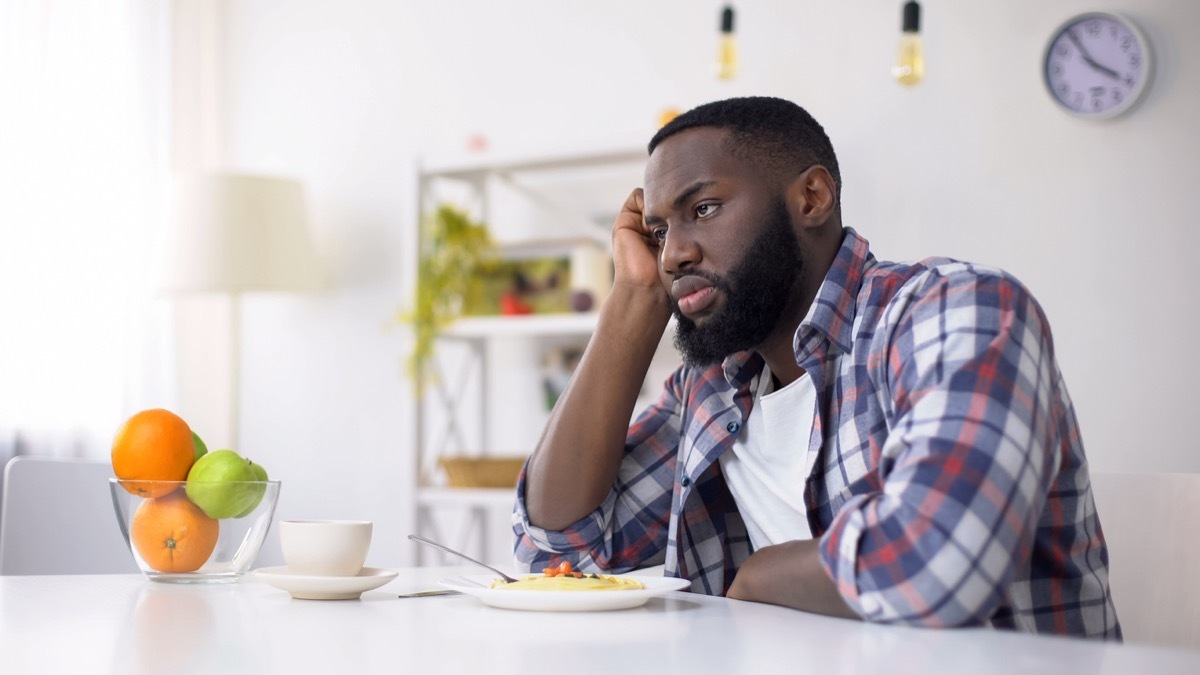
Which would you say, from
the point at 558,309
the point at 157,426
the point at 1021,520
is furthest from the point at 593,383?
the point at 558,309

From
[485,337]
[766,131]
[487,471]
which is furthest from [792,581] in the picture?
[485,337]

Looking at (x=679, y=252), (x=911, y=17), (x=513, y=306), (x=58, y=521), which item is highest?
(x=911, y=17)

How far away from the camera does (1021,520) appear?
37.5 inches

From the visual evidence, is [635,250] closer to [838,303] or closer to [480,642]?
[838,303]

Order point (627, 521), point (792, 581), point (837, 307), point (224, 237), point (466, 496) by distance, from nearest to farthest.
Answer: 1. point (792, 581)
2. point (837, 307)
3. point (627, 521)
4. point (466, 496)
5. point (224, 237)

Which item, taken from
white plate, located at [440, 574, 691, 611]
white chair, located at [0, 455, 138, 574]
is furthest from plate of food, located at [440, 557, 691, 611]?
white chair, located at [0, 455, 138, 574]

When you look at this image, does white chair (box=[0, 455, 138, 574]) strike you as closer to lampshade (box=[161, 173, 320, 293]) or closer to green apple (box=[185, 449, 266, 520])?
green apple (box=[185, 449, 266, 520])

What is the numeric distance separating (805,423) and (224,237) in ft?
7.69

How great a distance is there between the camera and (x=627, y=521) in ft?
5.23

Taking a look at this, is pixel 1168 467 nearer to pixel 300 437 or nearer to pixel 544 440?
pixel 544 440

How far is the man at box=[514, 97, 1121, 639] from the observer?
0.95m

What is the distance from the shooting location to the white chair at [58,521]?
1816mm

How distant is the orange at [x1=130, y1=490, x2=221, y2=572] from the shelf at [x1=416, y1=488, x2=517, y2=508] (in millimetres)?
1712

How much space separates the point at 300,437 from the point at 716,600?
9.33ft
